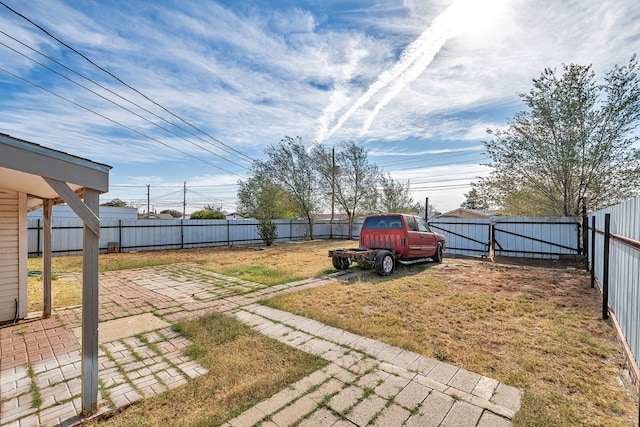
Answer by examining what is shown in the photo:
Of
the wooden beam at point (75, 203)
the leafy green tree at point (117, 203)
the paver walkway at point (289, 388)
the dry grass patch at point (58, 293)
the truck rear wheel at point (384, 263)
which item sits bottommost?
the dry grass patch at point (58, 293)

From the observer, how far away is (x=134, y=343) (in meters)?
3.57

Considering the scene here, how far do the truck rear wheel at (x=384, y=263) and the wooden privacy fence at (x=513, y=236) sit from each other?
5817mm

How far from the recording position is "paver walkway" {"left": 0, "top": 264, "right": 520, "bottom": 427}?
2.13m

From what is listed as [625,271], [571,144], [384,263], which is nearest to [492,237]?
[571,144]

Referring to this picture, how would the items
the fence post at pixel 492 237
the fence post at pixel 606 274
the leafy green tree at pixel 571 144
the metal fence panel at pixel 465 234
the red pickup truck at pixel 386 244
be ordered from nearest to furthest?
the fence post at pixel 606 274
the red pickup truck at pixel 386 244
the leafy green tree at pixel 571 144
the fence post at pixel 492 237
the metal fence panel at pixel 465 234

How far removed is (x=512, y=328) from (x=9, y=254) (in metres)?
7.36

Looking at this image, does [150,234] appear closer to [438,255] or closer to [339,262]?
[339,262]

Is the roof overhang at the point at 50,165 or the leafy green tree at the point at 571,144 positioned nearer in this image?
the roof overhang at the point at 50,165

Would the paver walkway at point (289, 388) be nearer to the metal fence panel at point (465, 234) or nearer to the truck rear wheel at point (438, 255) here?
the truck rear wheel at point (438, 255)

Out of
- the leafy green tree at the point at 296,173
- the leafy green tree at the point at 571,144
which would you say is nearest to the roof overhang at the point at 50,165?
the leafy green tree at the point at 571,144

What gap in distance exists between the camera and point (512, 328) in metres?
3.90

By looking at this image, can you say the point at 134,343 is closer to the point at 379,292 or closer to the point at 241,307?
the point at 241,307

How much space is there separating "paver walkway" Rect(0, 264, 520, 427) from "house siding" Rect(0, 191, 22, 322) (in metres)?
0.40

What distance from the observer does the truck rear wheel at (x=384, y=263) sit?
291 inches
